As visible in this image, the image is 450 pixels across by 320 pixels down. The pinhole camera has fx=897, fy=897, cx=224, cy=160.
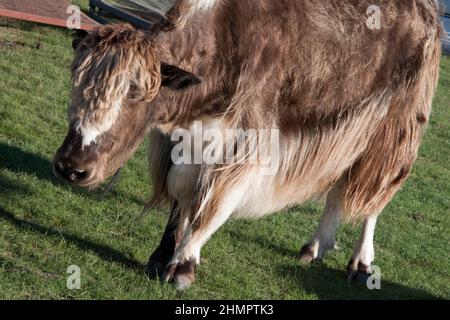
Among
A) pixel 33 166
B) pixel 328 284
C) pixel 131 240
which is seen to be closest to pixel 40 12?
pixel 33 166

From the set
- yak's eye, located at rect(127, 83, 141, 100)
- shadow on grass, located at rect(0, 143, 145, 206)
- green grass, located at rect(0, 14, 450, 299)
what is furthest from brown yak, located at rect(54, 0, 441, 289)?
shadow on grass, located at rect(0, 143, 145, 206)

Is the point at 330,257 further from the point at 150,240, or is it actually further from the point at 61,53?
the point at 61,53

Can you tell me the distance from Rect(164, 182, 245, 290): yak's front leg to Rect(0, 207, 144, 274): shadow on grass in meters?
0.26

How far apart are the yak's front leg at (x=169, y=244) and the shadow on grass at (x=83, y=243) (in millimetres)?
96

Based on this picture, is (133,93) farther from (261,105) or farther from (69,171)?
(261,105)

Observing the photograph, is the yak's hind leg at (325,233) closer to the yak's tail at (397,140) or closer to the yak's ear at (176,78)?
the yak's tail at (397,140)

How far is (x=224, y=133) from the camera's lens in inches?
234

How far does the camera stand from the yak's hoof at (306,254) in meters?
7.26

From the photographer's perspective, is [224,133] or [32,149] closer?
[224,133]

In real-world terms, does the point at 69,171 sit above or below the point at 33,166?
above

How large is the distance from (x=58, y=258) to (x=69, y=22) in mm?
6995

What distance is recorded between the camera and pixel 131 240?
6.73 meters

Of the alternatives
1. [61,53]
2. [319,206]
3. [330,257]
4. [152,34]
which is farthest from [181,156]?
[61,53]

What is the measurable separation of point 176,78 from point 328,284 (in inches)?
93.1
